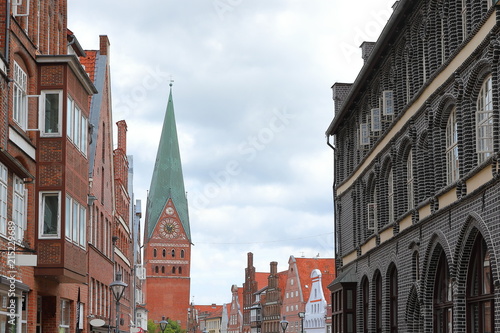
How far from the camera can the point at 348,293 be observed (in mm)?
37688

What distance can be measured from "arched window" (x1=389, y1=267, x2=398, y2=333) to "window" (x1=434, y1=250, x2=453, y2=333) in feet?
18.8

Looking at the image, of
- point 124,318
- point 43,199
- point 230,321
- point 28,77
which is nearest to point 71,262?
point 43,199

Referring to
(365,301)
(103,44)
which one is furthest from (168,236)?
(365,301)

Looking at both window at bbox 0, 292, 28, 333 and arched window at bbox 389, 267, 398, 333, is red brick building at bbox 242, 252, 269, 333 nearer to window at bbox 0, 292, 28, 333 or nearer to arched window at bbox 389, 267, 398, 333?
arched window at bbox 389, 267, 398, 333

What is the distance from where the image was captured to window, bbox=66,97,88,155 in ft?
80.8

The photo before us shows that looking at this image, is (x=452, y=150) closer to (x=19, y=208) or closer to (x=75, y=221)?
(x=75, y=221)

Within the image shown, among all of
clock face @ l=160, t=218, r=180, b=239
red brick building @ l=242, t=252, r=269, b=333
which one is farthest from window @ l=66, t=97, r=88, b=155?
clock face @ l=160, t=218, r=180, b=239

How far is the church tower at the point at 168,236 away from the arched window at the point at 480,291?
456ft

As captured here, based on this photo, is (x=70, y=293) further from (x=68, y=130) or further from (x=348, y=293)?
(x=348, y=293)

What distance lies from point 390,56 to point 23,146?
12777 millimetres

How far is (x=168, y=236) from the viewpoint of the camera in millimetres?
167125

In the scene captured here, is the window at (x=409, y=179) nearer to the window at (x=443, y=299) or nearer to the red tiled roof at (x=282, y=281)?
the window at (x=443, y=299)

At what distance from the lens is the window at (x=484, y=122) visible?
18.2 meters

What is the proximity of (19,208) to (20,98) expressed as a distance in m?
2.81
